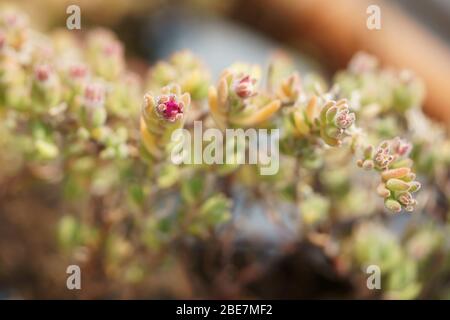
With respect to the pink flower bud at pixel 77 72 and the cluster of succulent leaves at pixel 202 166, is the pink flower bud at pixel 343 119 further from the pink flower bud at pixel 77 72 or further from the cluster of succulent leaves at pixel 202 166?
the pink flower bud at pixel 77 72

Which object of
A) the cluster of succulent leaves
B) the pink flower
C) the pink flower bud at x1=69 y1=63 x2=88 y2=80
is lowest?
the cluster of succulent leaves

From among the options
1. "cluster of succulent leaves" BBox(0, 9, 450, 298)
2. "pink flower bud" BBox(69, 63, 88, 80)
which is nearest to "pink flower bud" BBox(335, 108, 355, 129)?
"cluster of succulent leaves" BBox(0, 9, 450, 298)

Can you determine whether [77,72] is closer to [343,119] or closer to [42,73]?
[42,73]

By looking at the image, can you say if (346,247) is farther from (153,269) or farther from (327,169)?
(153,269)

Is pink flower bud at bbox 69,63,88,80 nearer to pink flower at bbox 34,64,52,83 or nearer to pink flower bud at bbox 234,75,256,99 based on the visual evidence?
pink flower at bbox 34,64,52,83

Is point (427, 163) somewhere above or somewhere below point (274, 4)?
below

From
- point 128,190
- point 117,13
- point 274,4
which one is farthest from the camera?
point 274,4

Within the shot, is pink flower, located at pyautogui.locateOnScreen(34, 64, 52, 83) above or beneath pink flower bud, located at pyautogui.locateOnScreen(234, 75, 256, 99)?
above

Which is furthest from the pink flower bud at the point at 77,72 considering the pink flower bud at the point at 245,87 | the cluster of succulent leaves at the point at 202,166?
the pink flower bud at the point at 245,87
